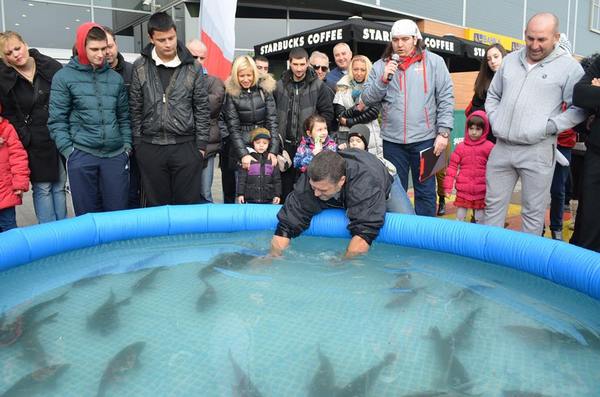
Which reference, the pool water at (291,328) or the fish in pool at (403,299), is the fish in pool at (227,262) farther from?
the fish in pool at (403,299)

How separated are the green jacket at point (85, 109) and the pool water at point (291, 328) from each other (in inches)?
37.3

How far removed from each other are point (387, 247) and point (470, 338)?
5.36 ft

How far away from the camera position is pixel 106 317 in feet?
10.6

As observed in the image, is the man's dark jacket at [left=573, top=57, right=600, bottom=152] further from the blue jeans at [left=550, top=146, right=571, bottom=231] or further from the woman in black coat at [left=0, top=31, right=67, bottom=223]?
the woman in black coat at [left=0, top=31, right=67, bottom=223]

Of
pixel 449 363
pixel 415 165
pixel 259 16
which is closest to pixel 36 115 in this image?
pixel 415 165

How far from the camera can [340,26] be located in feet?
28.3

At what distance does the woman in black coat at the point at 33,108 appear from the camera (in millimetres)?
4465

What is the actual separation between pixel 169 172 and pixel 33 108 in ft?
4.36

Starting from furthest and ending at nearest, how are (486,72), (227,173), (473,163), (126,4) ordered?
(126,4) < (227,173) < (486,72) < (473,163)

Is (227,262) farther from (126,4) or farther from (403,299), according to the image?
(126,4)

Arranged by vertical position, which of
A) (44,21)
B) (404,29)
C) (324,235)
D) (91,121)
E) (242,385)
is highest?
(44,21)

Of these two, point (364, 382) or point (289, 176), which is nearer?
point (364, 382)

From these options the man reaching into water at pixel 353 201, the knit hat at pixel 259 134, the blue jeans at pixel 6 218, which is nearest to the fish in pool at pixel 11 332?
the blue jeans at pixel 6 218

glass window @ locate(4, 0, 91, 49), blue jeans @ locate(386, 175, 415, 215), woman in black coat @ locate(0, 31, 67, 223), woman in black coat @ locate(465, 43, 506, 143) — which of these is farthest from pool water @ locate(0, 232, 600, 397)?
glass window @ locate(4, 0, 91, 49)
